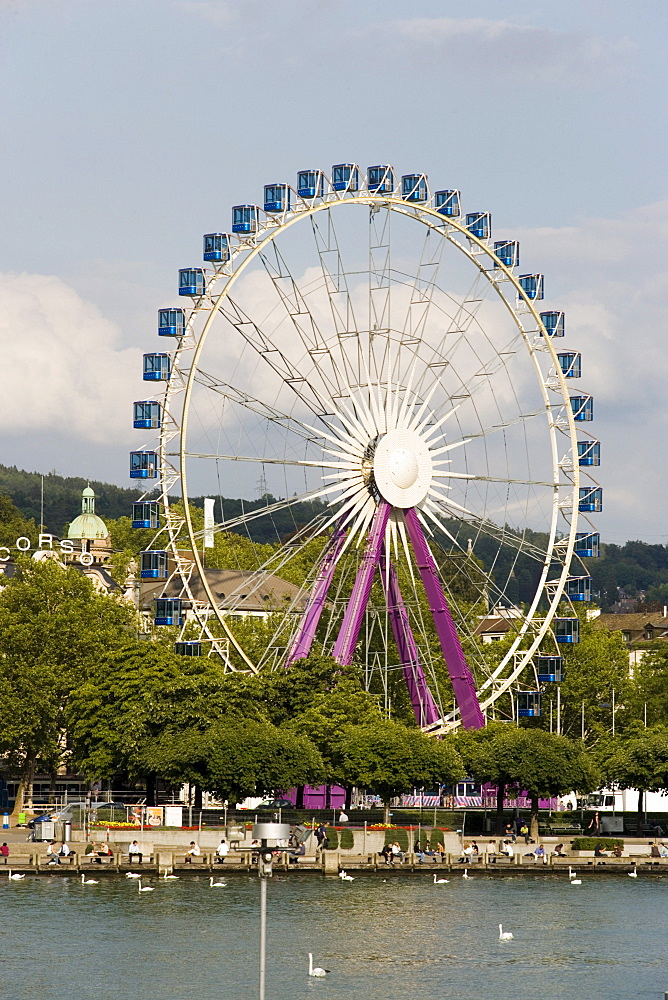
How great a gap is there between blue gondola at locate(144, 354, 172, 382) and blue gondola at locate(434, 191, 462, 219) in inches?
724

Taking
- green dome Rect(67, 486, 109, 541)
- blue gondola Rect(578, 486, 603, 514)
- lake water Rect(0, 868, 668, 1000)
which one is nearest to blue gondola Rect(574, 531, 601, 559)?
blue gondola Rect(578, 486, 603, 514)

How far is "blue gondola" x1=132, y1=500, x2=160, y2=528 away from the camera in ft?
295

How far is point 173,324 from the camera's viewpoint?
293ft

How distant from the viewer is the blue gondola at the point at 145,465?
89.8m

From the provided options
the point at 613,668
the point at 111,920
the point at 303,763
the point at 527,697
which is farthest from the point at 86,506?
the point at 111,920

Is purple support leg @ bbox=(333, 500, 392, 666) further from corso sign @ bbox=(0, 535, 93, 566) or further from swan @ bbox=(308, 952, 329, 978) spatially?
corso sign @ bbox=(0, 535, 93, 566)

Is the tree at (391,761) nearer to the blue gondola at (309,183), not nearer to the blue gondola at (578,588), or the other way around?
the blue gondola at (578,588)

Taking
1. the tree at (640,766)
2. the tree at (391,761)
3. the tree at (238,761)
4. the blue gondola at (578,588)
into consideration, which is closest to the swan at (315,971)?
the tree at (238,761)

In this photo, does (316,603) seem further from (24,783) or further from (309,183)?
(24,783)

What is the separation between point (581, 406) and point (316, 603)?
1925cm

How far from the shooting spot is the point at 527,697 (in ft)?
341

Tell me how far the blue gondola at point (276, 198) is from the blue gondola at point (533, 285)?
52.1 feet

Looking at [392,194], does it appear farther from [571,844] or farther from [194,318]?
[571,844]

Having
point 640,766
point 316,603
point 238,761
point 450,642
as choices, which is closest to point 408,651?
point 450,642
